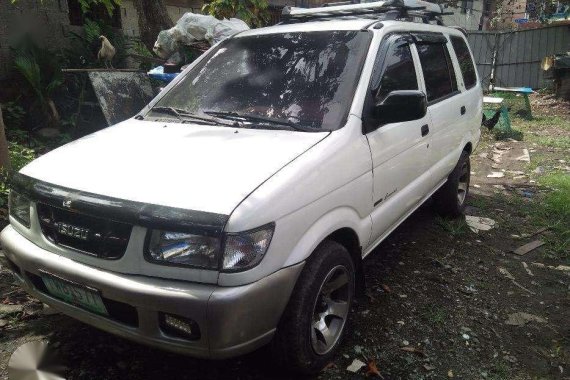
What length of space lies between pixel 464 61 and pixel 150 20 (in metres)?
6.22

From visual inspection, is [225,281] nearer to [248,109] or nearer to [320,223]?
[320,223]

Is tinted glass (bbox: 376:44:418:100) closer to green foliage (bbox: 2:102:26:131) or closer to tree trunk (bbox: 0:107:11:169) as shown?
tree trunk (bbox: 0:107:11:169)

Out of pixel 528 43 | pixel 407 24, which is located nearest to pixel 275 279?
pixel 407 24

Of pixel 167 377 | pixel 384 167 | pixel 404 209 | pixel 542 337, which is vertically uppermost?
pixel 384 167

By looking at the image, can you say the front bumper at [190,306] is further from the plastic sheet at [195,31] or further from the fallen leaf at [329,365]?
the plastic sheet at [195,31]

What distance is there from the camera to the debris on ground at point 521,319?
3.03 meters

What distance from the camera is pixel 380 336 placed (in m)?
2.78

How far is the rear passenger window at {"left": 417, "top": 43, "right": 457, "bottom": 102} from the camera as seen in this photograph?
354 centimetres

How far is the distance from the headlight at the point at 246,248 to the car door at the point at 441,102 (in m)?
2.14

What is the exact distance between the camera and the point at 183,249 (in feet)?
6.03

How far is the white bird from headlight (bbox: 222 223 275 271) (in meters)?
6.47

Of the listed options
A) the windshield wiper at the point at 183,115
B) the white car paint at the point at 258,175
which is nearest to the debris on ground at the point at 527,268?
the white car paint at the point at 258,175

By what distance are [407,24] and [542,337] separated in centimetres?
244

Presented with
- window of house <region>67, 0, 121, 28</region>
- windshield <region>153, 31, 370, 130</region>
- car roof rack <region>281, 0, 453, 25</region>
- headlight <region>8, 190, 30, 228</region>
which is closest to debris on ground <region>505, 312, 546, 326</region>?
windshield <region>153, 31, 370, 130</region>
